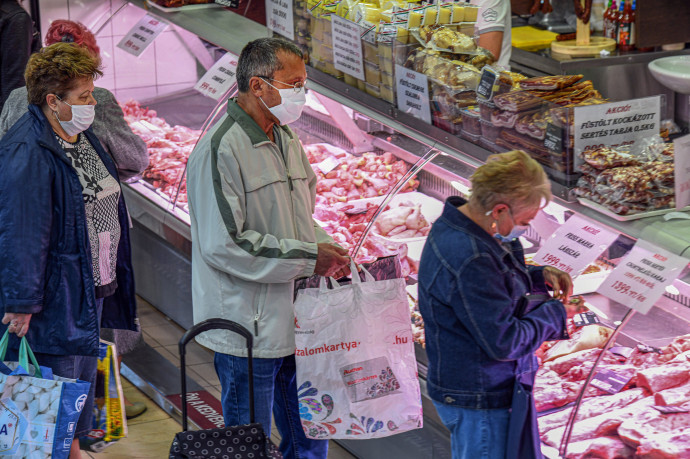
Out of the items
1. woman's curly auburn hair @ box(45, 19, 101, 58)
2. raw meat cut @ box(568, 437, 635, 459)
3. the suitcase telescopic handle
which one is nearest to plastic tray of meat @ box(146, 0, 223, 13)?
woman's curly auburn hair @ box(45, 19, 101, 58)

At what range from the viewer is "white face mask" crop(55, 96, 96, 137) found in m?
3.68

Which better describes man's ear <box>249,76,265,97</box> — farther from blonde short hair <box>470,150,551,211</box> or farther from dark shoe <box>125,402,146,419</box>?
dark shoe <box>125,402,146,419</box>

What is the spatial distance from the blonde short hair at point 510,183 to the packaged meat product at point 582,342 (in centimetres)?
80

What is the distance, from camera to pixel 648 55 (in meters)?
5.67

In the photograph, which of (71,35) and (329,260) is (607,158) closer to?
(329,260)

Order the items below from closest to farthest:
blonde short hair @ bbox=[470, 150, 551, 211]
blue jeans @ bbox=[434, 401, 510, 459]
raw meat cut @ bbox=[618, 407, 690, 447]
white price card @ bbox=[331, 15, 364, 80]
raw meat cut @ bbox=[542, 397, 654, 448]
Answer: blonde short hair @ bbox=[470, 150, 551, 211] → blue jeans @ bbox=[434, 401, 510, 459] → raw meat cut @ bbox=[618, 407, 690, 447] → raw meat cut @ bbox=[542, 397, 654, 448] → white price card @ bbox=[331, 15, 364, 80]

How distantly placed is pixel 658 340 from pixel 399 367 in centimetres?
85

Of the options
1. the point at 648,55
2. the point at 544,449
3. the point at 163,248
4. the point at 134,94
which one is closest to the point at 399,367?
the point at 544,449

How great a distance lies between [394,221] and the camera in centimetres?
412

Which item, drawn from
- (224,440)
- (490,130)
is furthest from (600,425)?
(224,440)

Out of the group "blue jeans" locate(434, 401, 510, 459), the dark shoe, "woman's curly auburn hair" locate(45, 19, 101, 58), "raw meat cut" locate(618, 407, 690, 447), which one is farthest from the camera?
"woman's curly auburn hair" locate(45, 19, 101, 58)

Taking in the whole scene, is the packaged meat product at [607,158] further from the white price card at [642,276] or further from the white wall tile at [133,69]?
the white wall tile at [133,69]

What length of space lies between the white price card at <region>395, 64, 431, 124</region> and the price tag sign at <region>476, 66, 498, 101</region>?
12.4 inches

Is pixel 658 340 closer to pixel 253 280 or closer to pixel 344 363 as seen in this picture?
pixel 344 363
